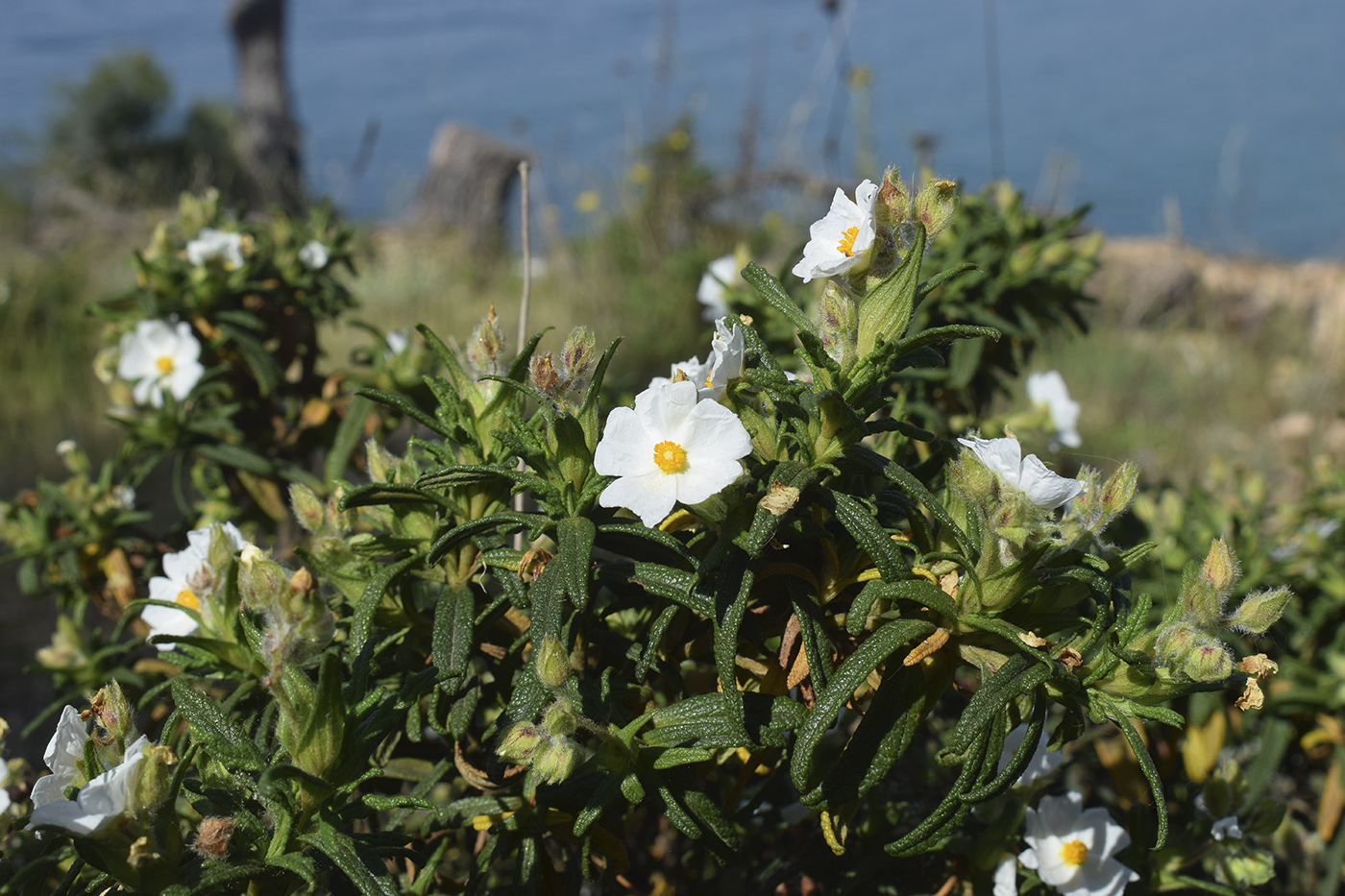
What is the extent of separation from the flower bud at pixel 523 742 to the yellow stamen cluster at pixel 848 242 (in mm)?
599

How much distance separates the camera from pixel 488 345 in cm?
115

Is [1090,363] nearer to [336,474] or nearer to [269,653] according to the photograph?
[336,474]

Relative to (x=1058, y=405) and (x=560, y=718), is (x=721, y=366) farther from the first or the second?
(x=1058, y=405)

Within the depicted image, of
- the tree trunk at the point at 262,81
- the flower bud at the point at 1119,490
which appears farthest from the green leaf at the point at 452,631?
the tree trunk at the point at 262,81

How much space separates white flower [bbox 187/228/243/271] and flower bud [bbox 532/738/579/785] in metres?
1.34

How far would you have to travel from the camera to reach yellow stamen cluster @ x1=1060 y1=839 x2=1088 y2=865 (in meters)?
1.24

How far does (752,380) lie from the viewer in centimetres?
99

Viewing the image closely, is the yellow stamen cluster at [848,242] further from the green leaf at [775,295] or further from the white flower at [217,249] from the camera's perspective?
the white flower at [217,249]

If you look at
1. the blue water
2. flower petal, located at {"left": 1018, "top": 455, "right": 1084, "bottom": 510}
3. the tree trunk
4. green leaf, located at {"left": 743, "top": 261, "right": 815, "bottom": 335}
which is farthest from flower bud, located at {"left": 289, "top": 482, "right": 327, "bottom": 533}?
the tree trunk

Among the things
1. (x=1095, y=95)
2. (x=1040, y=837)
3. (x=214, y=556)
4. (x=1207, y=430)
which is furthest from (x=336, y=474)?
(x=1095, y=95)

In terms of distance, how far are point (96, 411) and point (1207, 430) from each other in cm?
645

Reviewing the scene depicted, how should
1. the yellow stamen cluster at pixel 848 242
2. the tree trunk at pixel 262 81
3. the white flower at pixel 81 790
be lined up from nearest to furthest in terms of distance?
1. the white flower at pixel 81 790
2. the yellow stamen cluster at pixel 848 242
3. the tree trunk at pixel 262 81

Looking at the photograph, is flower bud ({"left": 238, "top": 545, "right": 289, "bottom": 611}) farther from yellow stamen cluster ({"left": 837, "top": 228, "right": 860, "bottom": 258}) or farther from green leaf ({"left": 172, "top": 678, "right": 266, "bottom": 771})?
yellow stamen cluster ({"left": 837, "top": 228, "right": 860, "bottom": 258})

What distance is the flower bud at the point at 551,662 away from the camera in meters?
0.92
